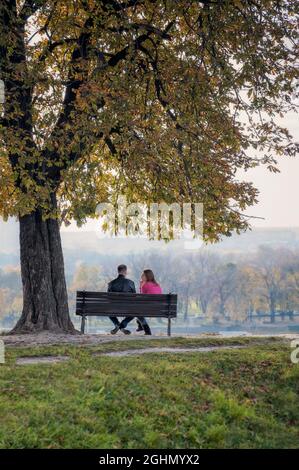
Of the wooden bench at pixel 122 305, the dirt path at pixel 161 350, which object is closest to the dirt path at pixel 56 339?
the wooden bench at pixel 122 305

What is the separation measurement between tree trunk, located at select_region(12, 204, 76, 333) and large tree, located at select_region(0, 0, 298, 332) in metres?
0.03

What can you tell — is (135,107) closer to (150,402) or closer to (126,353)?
(126,353)

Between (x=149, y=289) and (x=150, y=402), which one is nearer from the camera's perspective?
(x=150, y=402)

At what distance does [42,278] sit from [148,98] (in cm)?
534

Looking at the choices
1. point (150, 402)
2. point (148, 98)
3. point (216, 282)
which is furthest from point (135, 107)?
point (216, 282)

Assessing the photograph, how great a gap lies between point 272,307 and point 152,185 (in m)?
95.2

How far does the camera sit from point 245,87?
16.9m

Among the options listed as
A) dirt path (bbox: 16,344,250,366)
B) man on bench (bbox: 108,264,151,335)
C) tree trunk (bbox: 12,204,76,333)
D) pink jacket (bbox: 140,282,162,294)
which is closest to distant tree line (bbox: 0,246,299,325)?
pink jacket (bbox: 140,282,162,294)

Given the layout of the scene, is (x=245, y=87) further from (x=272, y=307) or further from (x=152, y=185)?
(x=272, y=307)

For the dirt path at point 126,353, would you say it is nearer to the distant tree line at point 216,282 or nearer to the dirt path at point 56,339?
the dirt path at point 56,339

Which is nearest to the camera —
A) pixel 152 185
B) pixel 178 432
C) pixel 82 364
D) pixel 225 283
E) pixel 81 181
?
pixel 178 432

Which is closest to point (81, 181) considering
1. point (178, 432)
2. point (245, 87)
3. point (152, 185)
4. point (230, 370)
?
point (152, 185)

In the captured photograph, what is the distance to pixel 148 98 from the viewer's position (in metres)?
18.3

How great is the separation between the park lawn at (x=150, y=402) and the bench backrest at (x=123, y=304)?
376cm
